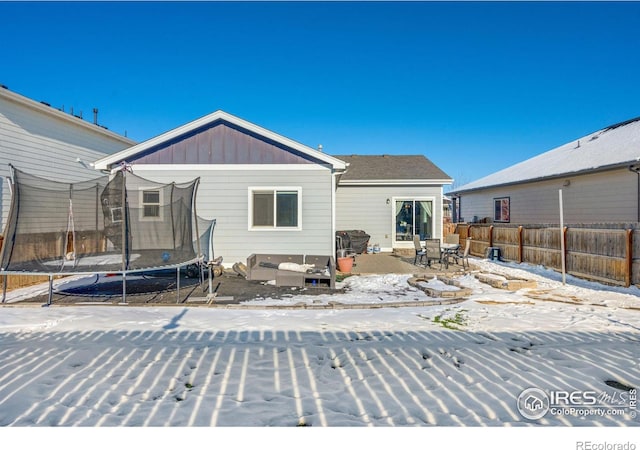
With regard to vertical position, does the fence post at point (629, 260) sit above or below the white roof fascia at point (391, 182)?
below

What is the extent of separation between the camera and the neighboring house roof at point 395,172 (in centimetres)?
1374

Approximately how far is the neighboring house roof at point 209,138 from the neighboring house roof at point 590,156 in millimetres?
7898

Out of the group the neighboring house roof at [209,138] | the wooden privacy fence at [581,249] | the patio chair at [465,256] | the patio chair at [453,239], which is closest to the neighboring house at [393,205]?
the wooden privacy fence at [581,249]

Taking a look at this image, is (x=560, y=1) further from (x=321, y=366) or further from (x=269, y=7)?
(x=321, y=366)

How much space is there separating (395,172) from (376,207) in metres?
1.68

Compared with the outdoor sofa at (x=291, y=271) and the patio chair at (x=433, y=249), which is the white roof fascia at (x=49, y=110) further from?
the patio chair at (x=433, y=249)

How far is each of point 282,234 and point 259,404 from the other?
6.96 m

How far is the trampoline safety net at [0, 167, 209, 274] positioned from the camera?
19.5ft

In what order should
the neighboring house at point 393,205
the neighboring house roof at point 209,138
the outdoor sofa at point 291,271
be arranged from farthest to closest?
the neighboring house at point 393,205 < the neighboring house roof at point 209,138 < the outdoor sofa at point 291,271

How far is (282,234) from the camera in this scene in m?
9.61

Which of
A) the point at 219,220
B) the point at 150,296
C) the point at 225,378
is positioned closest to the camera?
the point at 225,378

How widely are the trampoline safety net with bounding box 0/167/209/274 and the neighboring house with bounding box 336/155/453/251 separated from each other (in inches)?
313
